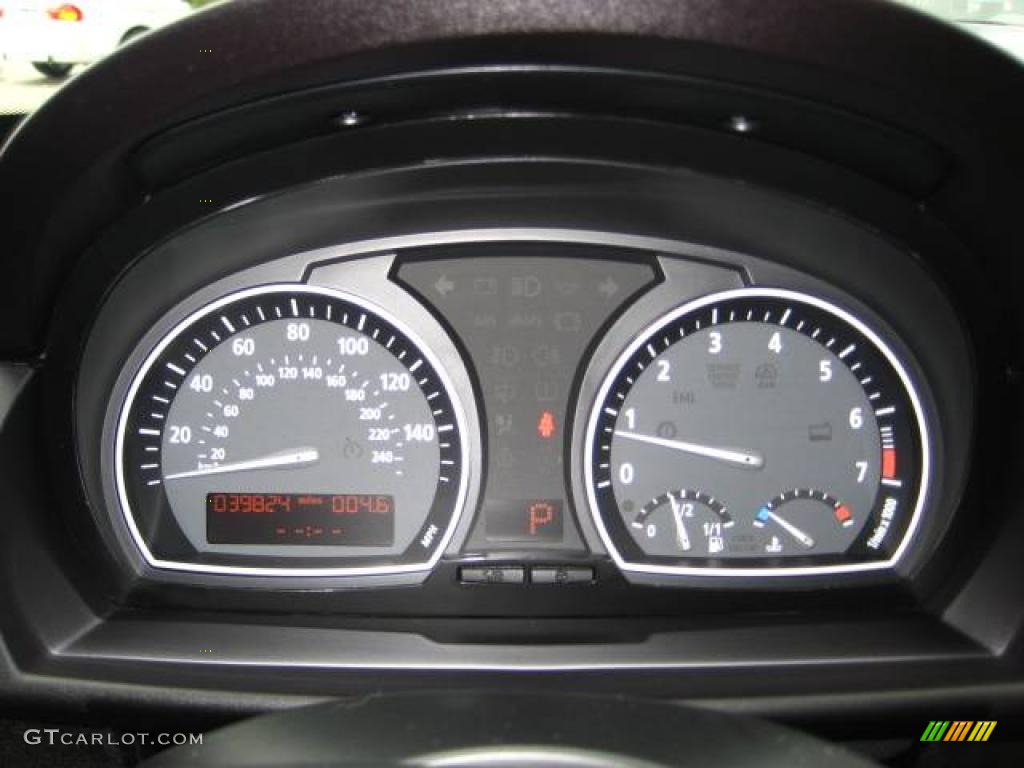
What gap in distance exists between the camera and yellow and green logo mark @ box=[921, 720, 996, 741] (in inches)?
73.9

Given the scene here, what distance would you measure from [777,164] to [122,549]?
1220mm

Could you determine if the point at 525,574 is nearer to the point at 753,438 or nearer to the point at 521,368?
the point at 521,368

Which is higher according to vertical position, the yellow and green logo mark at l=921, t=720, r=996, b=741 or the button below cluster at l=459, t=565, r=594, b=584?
the button below cluster at l=459, t=565, r=594, b=584

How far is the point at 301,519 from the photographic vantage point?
7.71 feet

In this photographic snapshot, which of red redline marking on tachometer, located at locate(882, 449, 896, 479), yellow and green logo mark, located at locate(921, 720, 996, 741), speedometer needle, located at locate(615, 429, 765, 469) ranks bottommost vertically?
yellow and green logo mark, located at locate(921, 720, 996, 741)

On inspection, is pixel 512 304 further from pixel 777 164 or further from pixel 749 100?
pixel 749 100

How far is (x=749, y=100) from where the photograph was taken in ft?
5.94

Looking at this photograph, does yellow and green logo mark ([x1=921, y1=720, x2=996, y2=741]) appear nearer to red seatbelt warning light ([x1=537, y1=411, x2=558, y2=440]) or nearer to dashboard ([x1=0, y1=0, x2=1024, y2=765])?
dashboard ([x1=0, y1=0, x2=1024, y2=765])

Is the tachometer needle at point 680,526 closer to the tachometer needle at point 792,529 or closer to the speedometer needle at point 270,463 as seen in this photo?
the tachometer needle at point 792,529

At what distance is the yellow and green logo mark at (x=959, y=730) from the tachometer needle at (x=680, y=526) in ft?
1.83

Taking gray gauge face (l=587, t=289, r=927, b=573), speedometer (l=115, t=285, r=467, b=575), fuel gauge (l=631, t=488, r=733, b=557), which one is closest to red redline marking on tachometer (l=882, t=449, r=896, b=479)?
gray gauge face (l=587, t=289, r=927, b=573)

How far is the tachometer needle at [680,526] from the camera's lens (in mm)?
2338

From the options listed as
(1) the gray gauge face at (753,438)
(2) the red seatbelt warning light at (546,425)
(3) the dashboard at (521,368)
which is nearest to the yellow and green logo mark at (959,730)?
(3) the dashboard at (521,368)

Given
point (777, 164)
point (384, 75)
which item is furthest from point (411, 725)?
point (777, 164)
